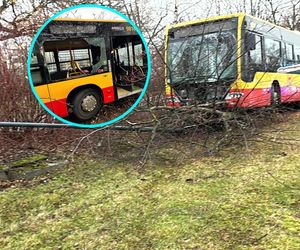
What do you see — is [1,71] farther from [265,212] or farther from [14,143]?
[265,212]

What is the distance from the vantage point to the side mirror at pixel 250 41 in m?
7.72

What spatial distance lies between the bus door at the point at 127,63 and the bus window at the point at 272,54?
7.71 metres

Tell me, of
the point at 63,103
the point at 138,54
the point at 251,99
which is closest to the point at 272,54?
the point at 251,99

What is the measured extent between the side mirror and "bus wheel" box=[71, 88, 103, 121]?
21.0 ft

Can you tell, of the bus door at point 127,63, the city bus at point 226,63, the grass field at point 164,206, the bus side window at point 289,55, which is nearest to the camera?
the bus door at point 127,63

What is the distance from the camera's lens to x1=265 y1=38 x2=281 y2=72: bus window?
9242mm

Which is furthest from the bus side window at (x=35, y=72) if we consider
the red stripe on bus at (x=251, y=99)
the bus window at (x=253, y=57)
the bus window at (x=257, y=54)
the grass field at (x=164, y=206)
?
the bus window at (x=257, y=54)

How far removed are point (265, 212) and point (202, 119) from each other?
2.76m

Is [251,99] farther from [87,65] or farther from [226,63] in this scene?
[87,65]

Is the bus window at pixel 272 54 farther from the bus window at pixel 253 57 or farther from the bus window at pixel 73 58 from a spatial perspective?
the bus window at pixel 73 58

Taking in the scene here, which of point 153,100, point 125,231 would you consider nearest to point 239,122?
point 153,100

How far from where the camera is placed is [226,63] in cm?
688

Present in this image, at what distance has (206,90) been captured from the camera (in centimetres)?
641

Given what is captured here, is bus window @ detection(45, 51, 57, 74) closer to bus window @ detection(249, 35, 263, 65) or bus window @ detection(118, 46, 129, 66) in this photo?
bus window @ detection(118, 46, 129, 66)
